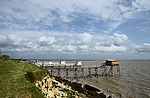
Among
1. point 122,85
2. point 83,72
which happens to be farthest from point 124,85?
point 83,72

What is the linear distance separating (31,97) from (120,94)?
2002cm

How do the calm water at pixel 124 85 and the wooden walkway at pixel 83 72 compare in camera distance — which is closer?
the calm water at pixel 124 85

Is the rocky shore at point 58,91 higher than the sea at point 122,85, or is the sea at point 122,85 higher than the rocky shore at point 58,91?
the rocky shore at point 58,91

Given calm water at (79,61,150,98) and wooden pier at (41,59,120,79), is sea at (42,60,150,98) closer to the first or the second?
calm water at (79,61,150,98)

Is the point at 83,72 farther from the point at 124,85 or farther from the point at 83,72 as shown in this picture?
the point at 124,85

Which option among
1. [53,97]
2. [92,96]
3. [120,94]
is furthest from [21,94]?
[120,94]

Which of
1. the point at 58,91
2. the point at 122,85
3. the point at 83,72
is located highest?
the point at 58,91

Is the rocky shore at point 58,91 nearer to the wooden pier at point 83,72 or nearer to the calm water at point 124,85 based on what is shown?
the calm water at point 124,85

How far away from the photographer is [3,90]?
26.5ft

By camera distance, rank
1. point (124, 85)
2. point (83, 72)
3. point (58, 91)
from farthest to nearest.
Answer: point (83, 72), point (124, 85), point (58, 91)

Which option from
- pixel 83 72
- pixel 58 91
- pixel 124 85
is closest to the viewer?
pixel 58 91

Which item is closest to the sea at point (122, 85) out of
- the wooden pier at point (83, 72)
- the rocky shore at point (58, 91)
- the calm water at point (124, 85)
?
the calm water at point (124, 85)

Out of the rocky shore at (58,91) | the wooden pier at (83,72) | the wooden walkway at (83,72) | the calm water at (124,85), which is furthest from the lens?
the wooden walkway at (83,72)

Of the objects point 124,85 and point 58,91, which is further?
point 124,85
